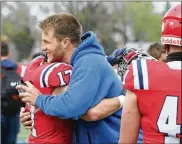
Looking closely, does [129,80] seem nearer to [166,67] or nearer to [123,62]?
[166,67]

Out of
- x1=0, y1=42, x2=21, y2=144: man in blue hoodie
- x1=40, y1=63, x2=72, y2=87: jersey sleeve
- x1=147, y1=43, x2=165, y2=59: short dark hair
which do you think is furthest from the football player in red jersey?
x1=0, y1=42, x2=21, y2=144: man in blue hoodie

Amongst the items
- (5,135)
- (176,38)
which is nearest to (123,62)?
(176,38)

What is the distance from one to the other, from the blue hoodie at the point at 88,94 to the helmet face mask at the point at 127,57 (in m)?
0.24

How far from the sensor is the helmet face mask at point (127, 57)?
3.55 metres

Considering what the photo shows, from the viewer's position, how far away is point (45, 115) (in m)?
3.32

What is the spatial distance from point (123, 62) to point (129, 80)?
107cm

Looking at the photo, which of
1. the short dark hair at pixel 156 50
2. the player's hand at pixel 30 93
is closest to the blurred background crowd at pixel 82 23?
the short dark hair at pixel 156 50

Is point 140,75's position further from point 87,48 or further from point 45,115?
point 45,115

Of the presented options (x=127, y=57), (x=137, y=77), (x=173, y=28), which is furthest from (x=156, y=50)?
(x=137, y=77)

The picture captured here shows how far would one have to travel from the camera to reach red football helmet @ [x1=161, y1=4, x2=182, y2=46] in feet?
8.42

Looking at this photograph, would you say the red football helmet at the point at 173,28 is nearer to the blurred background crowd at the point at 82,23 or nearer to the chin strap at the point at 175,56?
the chin strap at the point at 175,56

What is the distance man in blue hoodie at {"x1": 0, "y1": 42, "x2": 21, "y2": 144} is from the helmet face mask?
12.1 feet

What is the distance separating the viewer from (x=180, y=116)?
249 centimetres

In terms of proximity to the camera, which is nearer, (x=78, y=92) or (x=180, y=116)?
(x=180, y=116)
